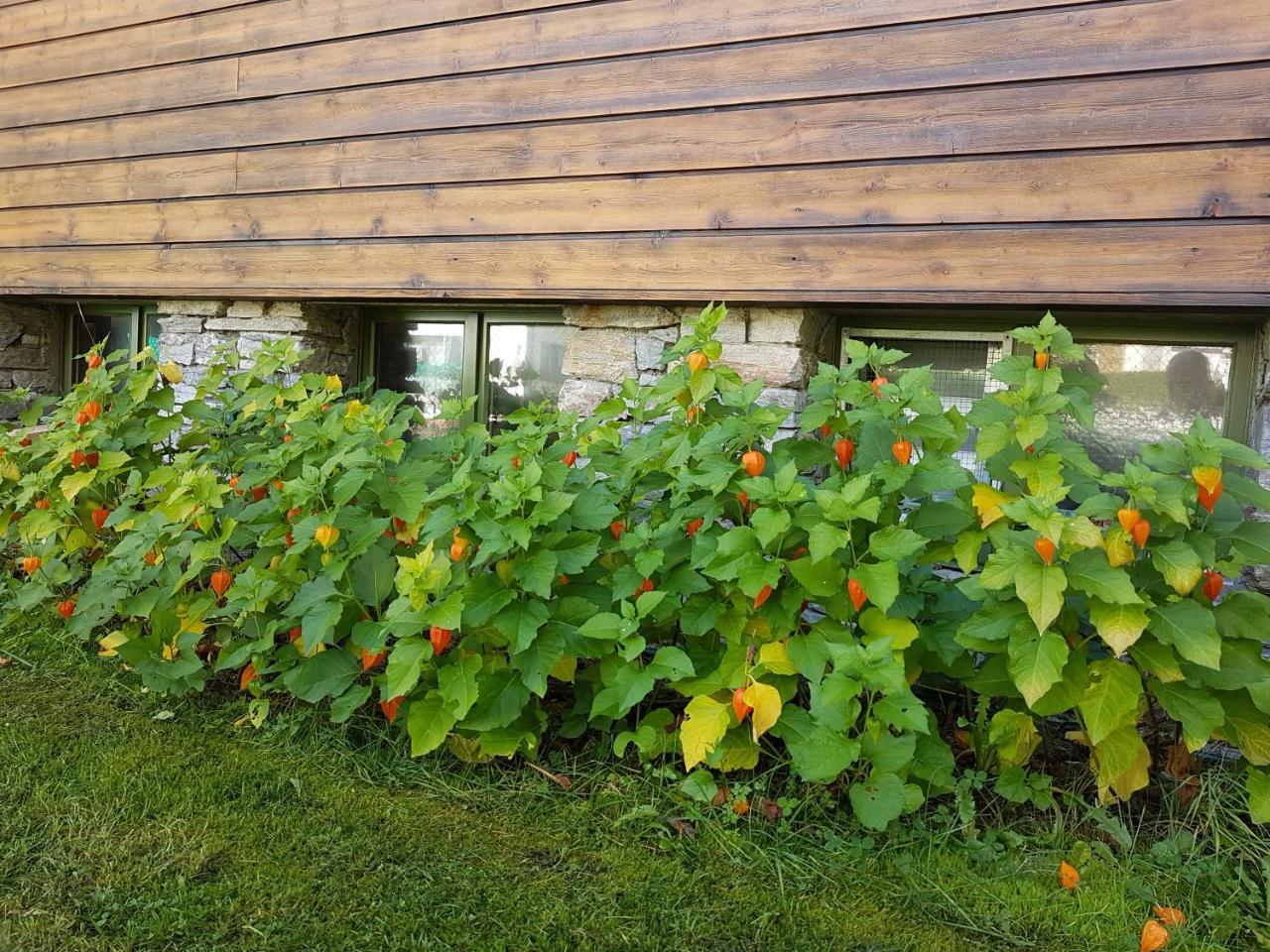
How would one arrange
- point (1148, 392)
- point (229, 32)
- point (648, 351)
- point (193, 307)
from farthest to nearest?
point (193, 307) < point (229, 32) < point (648, 351) < point (1148, 392)

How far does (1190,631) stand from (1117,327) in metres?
1.53

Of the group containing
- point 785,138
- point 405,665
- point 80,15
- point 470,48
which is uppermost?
point 80,15

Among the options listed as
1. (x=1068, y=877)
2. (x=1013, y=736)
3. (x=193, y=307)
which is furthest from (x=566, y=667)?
(x=193, y=307)

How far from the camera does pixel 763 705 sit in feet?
7.03

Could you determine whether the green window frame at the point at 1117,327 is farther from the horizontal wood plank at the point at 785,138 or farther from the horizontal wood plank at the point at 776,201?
the horizontal wood plank at the point at 785,138

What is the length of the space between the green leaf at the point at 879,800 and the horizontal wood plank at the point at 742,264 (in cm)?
167

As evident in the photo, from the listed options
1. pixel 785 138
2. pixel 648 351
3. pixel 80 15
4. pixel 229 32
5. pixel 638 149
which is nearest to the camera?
pixel 785 138

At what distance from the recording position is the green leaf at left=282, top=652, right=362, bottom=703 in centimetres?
257

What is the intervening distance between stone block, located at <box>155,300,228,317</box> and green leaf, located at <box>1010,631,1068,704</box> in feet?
13.3

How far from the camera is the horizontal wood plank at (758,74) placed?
Result: 2787 mm

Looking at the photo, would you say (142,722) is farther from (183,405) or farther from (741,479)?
(741,479)

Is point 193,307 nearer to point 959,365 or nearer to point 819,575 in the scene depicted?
point 959,365

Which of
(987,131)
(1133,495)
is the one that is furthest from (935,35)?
(1133,495)

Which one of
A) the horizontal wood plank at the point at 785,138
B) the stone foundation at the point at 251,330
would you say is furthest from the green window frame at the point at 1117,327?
the stone foundation at the point at 251,330
